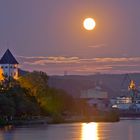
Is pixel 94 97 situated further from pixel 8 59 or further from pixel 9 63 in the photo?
pixel 9 63

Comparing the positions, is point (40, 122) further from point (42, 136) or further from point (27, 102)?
point (42, 136)

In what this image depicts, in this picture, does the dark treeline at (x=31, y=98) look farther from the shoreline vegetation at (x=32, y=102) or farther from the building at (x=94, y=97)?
the building at (x=94, y=97)

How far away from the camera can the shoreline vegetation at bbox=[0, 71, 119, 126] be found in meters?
89.2

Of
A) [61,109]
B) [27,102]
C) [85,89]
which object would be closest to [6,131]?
[27,102]

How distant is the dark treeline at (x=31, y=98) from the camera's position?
291ft

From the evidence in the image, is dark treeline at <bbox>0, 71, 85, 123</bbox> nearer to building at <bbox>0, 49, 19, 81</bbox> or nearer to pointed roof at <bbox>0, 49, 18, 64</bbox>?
building at <bbox>0, 49, 19, 81</bbox>

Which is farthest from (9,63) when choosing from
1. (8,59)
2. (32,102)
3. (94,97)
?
(94,97)

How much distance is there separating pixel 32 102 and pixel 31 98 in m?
2.72

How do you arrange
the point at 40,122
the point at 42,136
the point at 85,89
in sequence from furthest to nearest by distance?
the point at 85,89
the point at 40,122
the point at 42,136

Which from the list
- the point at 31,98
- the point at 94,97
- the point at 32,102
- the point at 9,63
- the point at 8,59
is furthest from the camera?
the point at 94,97

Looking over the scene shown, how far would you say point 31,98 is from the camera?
3787 inches

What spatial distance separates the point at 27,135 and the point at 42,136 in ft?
4.63

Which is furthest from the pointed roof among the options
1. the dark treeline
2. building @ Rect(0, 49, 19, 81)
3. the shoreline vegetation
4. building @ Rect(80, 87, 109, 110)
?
building @ Rect(80, 87, 109, 110)

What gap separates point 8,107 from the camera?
286 feet
